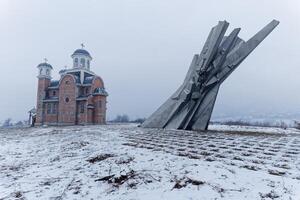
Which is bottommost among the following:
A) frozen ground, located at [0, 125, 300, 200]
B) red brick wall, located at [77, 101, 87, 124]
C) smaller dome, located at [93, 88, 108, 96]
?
frozen ground, located at [0, 125, 300, 200]

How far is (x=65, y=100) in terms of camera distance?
96.3ft

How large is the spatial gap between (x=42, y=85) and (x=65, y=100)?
551 cm

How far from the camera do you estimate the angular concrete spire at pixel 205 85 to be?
13.0 meters

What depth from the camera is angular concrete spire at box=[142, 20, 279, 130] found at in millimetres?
12992

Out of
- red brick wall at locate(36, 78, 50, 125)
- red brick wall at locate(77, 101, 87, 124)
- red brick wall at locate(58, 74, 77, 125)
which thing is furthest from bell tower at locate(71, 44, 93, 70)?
red brick wall at locate(77, 101, 87, 124)

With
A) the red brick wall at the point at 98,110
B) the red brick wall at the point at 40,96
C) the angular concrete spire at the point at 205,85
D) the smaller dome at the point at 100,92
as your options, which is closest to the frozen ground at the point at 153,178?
the angular concrete spire at the point at 205,85

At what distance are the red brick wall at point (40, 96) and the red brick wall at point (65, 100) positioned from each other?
3575 mm

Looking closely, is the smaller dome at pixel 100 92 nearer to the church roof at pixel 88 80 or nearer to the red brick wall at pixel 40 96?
the church roof at pixel 88 80

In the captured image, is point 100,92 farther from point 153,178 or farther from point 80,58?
point 153,178

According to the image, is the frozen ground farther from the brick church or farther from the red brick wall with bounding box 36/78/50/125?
the red brick wall with bounding box 36/78/50/125

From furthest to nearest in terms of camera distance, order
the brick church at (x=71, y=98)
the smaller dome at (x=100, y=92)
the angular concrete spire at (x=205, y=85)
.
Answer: the smaller dome at (x=100, y=92), the brick church at (x=71, y=98), the angular concrete spire at (x=205, y=85)

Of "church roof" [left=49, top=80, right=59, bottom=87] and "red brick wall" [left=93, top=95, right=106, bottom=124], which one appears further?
"church roof" [left=49, top=80, right=59, bottom=87]

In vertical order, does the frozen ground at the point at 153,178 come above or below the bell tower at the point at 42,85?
below

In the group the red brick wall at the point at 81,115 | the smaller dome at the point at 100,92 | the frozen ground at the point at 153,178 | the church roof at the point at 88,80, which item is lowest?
the frozen ground at the point at 153,178
